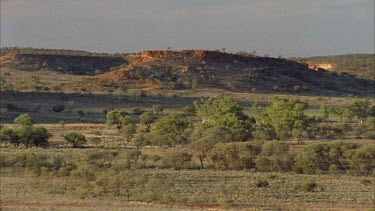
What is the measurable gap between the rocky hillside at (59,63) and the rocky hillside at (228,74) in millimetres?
17634

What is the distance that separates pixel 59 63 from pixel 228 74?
4200cm

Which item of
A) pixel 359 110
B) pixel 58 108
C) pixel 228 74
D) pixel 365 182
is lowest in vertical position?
pixel 58 108

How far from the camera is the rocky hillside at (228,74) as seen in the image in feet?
362

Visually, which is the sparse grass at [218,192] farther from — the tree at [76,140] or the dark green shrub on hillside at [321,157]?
the tree at [76,140]

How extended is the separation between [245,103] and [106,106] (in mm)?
19703

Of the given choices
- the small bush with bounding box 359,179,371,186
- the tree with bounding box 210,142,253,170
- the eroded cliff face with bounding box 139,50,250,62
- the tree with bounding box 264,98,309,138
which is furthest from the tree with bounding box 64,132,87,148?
the eroded cliff face with bounding box 139,50,250,62

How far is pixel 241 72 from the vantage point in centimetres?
12019

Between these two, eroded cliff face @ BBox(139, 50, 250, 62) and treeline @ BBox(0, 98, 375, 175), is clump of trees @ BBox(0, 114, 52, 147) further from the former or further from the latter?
eroded cliff face @ BBox(139, 50, 250, 62)

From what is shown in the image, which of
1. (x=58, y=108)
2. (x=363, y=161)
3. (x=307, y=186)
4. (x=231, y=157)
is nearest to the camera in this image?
(x=307, y=186)

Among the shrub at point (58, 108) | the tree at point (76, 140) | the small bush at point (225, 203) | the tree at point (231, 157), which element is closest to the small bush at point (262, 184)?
the small bush at point (225, 203)

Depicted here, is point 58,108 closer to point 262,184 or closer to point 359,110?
point 359,110

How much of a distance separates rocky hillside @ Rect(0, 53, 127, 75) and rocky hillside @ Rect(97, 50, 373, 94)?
17634 millimetres

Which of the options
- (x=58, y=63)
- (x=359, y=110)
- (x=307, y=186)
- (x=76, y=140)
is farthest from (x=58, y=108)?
(x=58, y=63)

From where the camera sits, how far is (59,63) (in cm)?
14088
